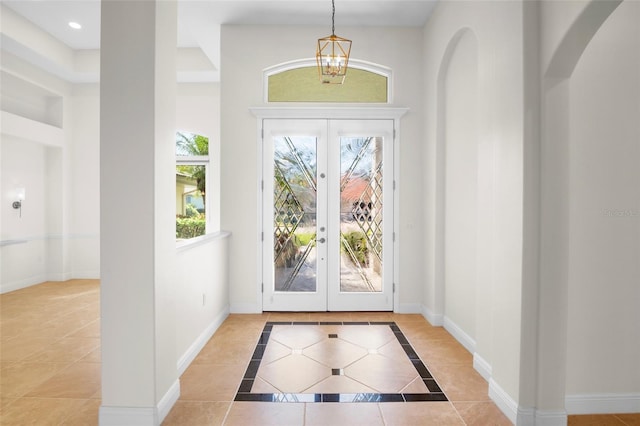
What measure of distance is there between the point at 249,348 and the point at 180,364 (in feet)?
2.32

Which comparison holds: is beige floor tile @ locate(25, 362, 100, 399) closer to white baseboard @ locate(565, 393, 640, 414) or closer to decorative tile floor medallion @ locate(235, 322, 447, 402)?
decorative tile floor medallion @ locate(235, 322, 447, 402)

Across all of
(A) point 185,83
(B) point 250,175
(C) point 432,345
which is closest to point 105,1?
(B) point 250,175

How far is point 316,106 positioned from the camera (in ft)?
14.8

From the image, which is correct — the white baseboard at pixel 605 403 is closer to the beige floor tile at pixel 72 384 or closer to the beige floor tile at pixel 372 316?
the beige floor tile at pixel 372 316

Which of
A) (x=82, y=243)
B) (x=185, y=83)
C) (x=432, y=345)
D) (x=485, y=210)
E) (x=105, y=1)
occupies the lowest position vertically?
(x=432, y=345)

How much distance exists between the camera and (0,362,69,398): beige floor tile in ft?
8.74

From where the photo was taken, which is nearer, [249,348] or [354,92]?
[249,348]

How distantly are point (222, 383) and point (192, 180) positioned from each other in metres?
4.75

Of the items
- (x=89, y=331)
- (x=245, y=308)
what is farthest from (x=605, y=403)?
(x=89, y=331)

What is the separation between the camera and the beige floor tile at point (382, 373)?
9.00 feet

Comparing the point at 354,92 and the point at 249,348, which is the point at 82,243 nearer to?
the point at 249,348

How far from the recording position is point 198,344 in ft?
10.9

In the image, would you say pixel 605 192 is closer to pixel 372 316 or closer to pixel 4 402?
pixel 372 316

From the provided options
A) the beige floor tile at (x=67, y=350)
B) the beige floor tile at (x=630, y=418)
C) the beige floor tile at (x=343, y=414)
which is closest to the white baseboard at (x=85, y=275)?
the beige floor tile at (x=67, y=350)
